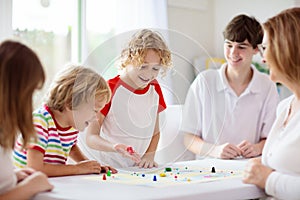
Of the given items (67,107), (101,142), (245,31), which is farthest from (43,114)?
(245,31)

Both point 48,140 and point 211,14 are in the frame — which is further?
point 211,14

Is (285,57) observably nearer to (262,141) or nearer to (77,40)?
(262,141)

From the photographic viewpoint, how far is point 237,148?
1784 mm

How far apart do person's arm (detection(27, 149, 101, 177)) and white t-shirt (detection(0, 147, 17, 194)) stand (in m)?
0.22

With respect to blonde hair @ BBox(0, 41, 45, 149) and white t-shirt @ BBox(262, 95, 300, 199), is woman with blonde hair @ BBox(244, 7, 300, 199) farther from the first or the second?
blonde hair @ BBox(0, 41, 45, 149)

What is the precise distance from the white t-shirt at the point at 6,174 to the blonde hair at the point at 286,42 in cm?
69

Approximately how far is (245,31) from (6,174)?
1139 millimetres

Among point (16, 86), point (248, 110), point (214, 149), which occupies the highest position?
point (16, 86)

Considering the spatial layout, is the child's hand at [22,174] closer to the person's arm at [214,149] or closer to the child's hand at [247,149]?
the person's arm at [214,149]

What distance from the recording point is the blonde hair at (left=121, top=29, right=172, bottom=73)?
133 cm

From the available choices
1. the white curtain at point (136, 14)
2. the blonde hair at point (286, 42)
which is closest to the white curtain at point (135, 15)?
the white curtain at point (136, 14)

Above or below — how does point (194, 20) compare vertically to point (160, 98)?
above

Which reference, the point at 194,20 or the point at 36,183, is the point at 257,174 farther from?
the point at 194,20

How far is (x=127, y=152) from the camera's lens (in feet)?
4.60
